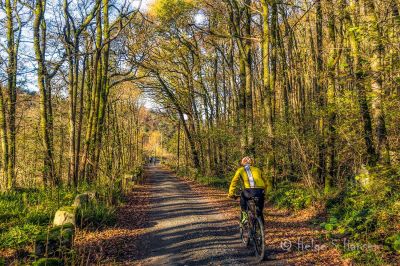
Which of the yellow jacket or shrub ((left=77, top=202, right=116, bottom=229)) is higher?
the yellow jacket

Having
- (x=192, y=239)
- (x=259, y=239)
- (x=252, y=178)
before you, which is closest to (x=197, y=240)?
(x=192, y=239)

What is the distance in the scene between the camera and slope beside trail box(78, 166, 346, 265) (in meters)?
6.46

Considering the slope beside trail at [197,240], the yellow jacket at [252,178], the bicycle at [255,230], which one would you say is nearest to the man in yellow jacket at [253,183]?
the yellow jacket at [252,178]

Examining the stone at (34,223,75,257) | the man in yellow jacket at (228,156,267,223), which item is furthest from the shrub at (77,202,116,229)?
the man in yellow jacket at (228,156,267,223)

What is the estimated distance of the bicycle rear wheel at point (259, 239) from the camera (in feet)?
20.0

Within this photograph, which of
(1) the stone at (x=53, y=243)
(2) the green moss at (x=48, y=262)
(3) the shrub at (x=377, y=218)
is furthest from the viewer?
(1) the stone at (x=53, y=243)

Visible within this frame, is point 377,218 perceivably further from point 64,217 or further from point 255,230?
point 64,217

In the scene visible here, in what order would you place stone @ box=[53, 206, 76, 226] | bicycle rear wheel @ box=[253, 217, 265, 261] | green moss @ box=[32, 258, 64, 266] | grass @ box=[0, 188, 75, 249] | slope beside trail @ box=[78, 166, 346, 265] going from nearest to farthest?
1. green moss @ box=[32, 258, 64, 266]
2. bicycle rear wheel @ box=[253, 217, 265, 261]
3. slope beside trail @ box=[78, 166, 346, 265]
4. grass @ box=[0, 188, 75, 249]
5. stone @ box=[53, 206, 76, 226]

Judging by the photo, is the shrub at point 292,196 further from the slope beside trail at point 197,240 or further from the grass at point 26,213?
the grass at point 26,213

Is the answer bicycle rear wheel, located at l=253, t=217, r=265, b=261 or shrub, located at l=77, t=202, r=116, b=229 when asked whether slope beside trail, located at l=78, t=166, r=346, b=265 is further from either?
shrub, located at l=77, t=202, r=116, b=229

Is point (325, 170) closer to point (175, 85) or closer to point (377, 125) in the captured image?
point (377, 125)

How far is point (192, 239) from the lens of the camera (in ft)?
26.2

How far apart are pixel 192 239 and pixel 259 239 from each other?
2207 millimetres

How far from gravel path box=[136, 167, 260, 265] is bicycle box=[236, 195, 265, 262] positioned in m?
0.22
